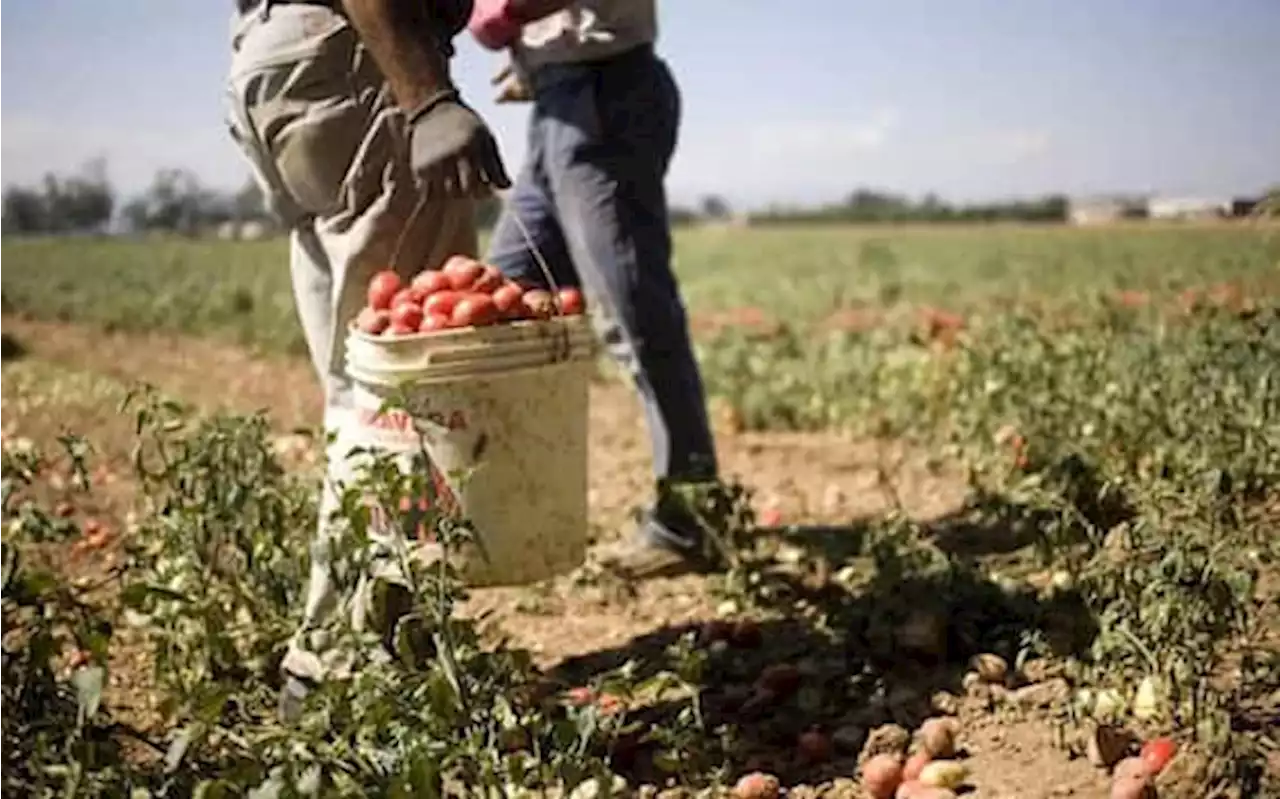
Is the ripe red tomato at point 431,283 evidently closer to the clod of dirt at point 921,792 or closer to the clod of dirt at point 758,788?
the clod of dirt at point 758,788

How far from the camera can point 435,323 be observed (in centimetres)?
244

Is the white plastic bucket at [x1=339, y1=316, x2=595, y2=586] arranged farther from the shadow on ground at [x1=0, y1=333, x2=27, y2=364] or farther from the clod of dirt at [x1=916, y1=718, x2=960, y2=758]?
the shadow on ground at [x1=0, y1=333, x2=27, y2=364]

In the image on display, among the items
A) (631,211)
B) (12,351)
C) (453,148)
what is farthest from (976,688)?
(12,351)

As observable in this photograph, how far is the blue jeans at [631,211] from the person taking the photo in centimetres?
350

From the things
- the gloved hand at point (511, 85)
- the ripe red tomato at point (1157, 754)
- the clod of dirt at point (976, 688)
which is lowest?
the clod of dirt at point (976, 688)

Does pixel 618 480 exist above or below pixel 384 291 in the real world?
below

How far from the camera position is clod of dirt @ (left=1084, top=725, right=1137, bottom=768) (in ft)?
7.29

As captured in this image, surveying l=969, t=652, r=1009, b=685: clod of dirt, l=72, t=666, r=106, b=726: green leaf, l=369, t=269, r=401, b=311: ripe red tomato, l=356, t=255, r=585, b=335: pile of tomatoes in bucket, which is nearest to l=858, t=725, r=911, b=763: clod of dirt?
l=969, t=652, r=1009, b=685: clod of dirt

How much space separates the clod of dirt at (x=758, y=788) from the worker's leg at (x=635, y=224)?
1245 mm

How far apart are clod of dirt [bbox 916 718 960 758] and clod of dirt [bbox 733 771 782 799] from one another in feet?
0.94

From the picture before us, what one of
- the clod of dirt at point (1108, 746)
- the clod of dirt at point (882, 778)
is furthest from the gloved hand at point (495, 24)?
the clod of dirt at point (1108, 746)

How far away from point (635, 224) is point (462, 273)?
1066 millimetres

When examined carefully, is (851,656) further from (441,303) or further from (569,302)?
(441,303)

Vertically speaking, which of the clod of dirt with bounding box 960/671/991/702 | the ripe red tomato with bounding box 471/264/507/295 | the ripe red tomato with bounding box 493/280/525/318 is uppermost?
the ripe red tomato with bounding box 471/264/507/295
